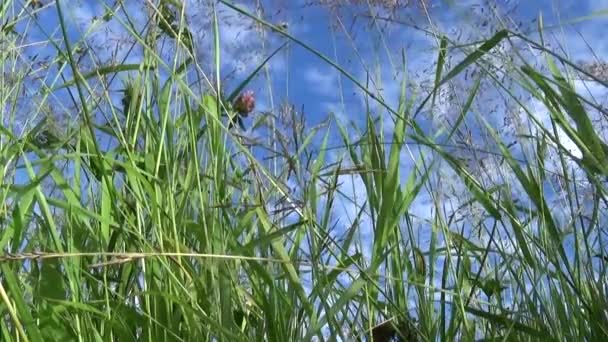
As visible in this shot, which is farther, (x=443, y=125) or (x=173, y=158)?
(x=443, y=125)

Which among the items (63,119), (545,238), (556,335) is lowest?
(556,335)

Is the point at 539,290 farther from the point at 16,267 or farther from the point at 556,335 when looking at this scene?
the point at 16,267

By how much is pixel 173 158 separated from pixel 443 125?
382 millimetres

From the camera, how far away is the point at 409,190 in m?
1.09

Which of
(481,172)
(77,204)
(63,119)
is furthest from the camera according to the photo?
(63,119)

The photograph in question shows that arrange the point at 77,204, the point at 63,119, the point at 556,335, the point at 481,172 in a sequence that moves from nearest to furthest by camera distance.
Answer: the point at 556,335, the point at 77,204, the point at 481,172, the point at 63,119

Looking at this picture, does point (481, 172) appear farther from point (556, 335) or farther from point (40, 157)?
point (40, 157)

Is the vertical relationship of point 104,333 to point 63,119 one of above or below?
below

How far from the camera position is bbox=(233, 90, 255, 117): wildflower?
1.27 m

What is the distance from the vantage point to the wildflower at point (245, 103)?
A: 1.27 m

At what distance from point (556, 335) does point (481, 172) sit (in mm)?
292

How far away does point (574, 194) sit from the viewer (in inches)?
42.7

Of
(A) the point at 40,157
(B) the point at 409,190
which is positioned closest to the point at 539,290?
(B) the point at 409,190

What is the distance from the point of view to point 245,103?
127 cm
